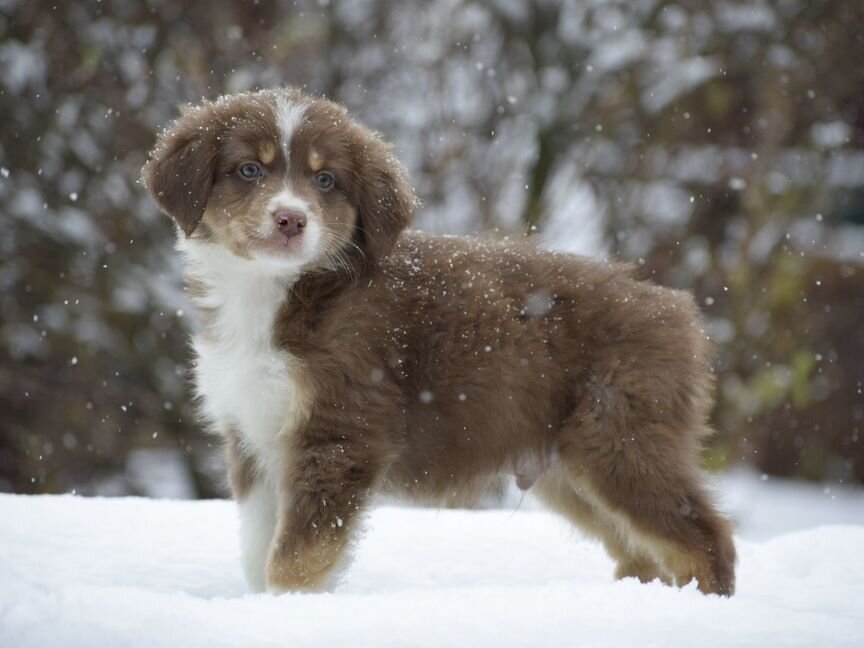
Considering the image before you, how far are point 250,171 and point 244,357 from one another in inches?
29.9

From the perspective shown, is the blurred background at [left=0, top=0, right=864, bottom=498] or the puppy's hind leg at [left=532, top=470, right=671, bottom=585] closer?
the puppy's hind leg at [left=532, top=470, right=671, bottom=585]

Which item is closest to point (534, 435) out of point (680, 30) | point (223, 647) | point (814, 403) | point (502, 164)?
point (223, 647)

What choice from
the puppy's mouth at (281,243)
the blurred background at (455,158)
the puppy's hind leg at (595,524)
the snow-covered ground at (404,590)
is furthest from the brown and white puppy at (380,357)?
the blurred background at (455,158)

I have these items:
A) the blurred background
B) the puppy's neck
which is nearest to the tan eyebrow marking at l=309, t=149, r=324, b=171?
the puppy's neck

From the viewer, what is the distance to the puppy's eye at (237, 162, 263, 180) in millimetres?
4766

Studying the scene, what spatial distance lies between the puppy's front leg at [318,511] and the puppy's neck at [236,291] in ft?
1.81

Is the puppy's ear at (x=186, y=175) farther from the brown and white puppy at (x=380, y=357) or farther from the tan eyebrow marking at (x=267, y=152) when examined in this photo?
the tan eyebrow marking at (x=267, y=152)

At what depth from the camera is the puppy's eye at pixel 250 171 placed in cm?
477

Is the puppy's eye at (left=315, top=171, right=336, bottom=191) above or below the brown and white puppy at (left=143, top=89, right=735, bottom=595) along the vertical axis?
above

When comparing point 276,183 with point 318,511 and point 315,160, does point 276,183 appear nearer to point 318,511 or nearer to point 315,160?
point 315,160

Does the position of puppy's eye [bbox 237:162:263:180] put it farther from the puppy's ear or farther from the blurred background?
the blurred background

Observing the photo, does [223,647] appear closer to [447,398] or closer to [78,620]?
[78,620]

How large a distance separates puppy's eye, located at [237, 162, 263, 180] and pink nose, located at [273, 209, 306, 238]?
292 mm

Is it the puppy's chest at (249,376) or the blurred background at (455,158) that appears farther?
the blurred background at (455,158)
